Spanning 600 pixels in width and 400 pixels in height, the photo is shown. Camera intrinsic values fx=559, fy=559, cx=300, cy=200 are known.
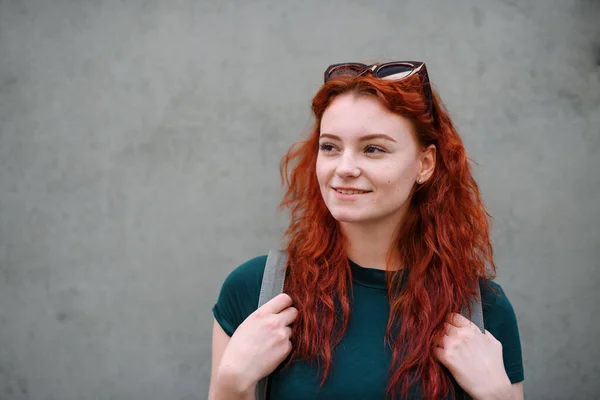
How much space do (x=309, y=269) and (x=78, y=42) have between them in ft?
5.48

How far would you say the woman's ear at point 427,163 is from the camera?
1940 mm

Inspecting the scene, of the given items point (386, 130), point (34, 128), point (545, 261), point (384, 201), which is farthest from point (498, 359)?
point (34, 128)

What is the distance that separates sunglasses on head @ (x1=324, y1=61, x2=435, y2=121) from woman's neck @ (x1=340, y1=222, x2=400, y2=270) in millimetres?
446

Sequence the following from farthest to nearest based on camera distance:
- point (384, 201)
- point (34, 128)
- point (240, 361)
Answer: point (34, 128)
point (384, 201)
point (240, 361)

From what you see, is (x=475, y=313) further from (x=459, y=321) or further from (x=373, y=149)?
(x=373, y=149)

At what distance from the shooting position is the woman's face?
5.80ft

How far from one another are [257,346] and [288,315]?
0.15m

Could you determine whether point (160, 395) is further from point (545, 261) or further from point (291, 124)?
point (545, 261)

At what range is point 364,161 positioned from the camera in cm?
178

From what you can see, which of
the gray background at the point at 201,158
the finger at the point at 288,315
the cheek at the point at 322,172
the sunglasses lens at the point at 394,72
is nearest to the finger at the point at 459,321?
the finger at the point at 288,315

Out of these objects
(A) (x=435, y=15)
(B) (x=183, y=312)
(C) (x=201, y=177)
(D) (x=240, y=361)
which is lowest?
(B) (x=183, y=312)

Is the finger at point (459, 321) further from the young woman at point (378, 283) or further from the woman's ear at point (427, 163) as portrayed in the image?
the woman's ear at point (427, 163)

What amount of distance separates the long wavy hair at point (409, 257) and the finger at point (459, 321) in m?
0.02

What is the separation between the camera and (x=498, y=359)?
1.73m
